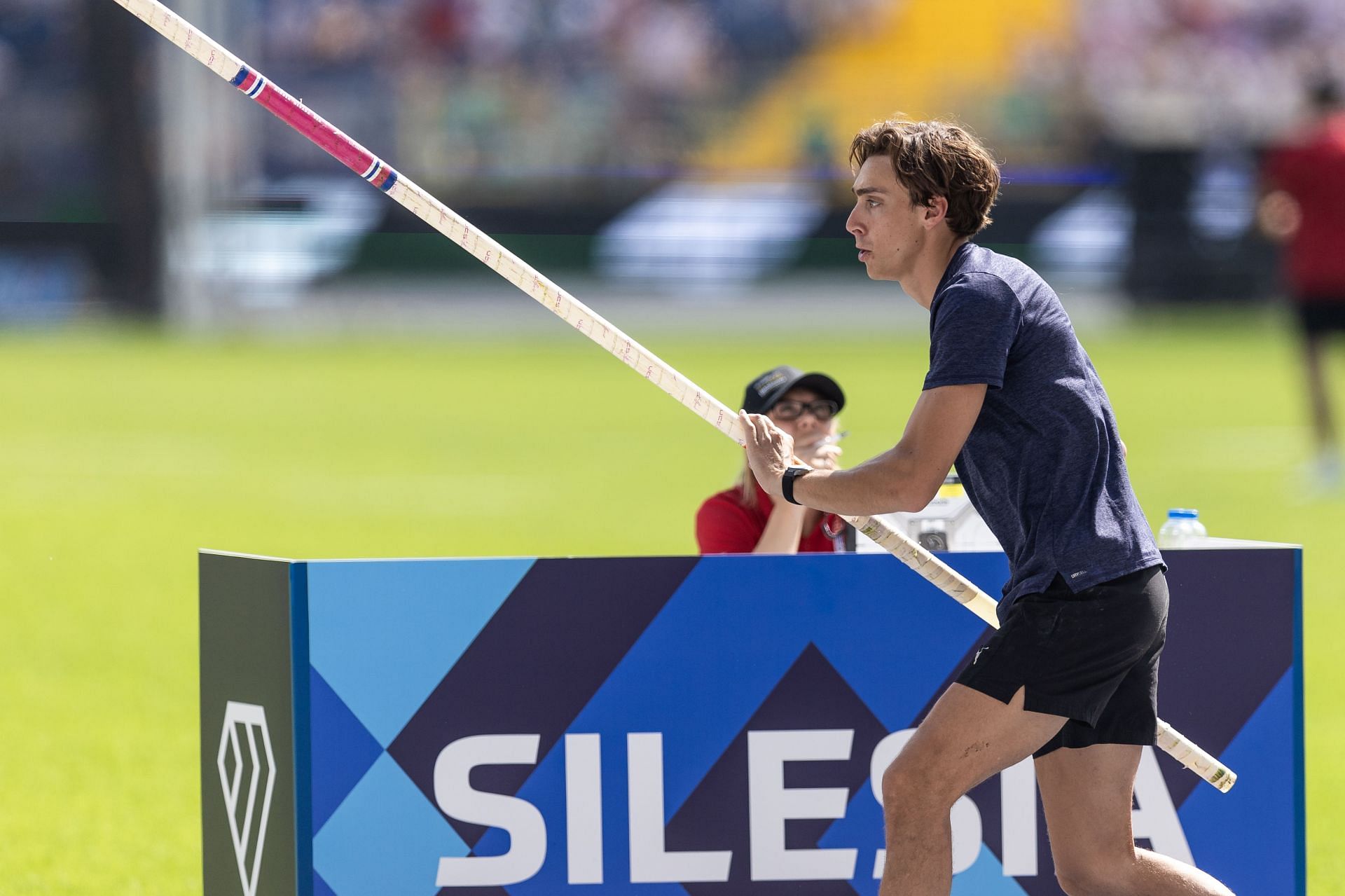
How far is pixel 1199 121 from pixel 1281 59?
560 centimetres

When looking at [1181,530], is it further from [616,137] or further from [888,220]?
[616,137]

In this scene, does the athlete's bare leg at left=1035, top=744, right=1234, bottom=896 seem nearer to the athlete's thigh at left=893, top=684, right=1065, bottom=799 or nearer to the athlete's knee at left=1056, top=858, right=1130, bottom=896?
the athlete's knee at left=1056, top=858, right=1130, bottom=896

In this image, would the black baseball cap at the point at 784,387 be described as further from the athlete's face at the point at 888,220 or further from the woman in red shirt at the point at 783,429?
the athlete's face at the point at 888,220

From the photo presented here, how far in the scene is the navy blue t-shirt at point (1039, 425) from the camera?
11.8 ft

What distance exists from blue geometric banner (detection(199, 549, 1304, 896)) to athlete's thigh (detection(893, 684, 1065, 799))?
0.57 metres

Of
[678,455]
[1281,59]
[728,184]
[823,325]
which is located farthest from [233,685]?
[1281,59]

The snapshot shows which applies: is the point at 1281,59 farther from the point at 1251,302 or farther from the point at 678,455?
the point at 678,455

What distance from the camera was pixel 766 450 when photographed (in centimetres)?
393

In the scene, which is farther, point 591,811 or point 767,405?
point 767,405

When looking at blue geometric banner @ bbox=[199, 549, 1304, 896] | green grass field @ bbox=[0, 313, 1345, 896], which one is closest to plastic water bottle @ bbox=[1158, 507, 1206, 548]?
blue geometric banner @ bbox=[199, 549, 1304, 896]

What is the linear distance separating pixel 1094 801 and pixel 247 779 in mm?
1732

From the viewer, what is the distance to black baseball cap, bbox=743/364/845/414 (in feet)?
16.6

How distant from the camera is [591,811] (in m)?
4.15

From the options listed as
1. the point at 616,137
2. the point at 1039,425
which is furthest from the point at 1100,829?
the point at 616,137
